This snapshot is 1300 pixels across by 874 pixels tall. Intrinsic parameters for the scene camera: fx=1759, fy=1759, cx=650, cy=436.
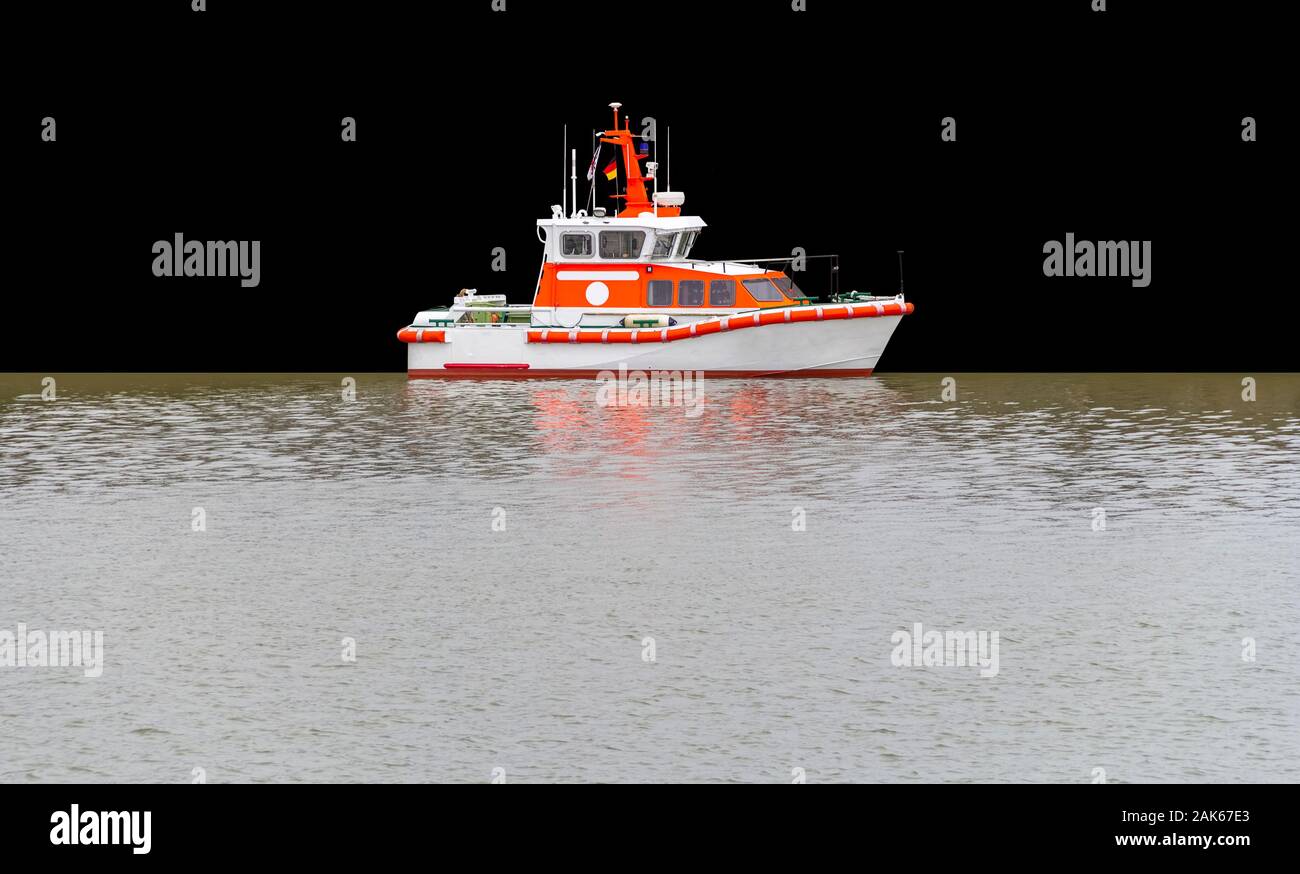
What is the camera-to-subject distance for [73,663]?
8.38 m

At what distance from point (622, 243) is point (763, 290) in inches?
85.7

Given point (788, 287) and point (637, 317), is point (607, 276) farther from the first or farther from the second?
point (788, 287)

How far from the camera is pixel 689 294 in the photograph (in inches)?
Result: 1014

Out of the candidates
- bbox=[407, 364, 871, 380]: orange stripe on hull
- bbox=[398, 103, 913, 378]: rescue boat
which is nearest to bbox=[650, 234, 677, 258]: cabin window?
bbox=[398, 103, 913, 378]: rescue boat

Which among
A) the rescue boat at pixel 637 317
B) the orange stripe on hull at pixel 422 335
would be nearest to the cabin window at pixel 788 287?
the rescue boat at pixel 637 317

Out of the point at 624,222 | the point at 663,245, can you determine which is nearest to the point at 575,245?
the point at 624,222

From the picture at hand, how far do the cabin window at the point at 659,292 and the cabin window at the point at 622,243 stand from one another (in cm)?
48

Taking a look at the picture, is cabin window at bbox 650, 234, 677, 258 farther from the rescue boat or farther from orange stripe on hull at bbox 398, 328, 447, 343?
orange stripe on hull at bbox 398, 328, 447, 343

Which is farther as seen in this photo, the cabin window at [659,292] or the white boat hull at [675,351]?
the cabin window at [659,292]

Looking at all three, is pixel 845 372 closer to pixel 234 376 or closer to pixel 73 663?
pixel 234 376

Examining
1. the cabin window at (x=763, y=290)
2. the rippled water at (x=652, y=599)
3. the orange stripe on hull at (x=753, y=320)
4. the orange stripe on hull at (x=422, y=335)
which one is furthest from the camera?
the orange stripe on hull at (x=422, y=335)

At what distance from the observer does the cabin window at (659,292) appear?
1016 inches

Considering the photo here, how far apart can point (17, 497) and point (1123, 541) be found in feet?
27.7

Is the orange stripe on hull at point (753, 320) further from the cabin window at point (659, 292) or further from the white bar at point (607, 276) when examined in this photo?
the white bar at point (607, 276)
